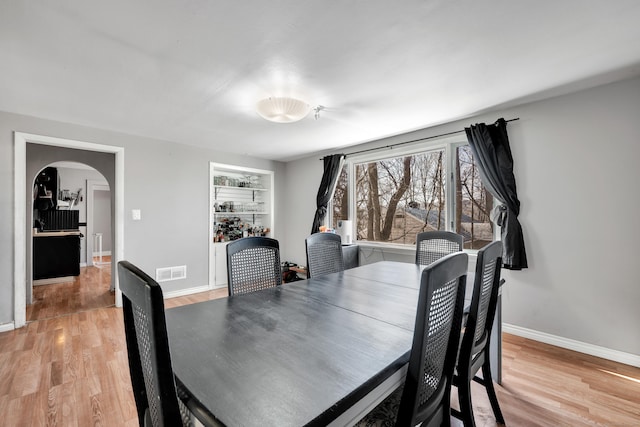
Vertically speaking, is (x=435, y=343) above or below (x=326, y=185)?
below

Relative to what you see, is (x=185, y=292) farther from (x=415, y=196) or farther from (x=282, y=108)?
(x=415, y=196)

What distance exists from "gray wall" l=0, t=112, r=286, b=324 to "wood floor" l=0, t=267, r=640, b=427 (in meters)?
1.00

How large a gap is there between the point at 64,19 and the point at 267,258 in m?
1.81

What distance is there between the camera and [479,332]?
4.85 ft

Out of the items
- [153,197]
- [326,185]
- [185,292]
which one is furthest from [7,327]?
[326,185]

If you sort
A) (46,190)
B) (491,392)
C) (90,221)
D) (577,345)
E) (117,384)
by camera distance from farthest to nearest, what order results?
1. (90,221)
2. (46,190)
3. (577,345)
4. (117,384)
5. (491,392)

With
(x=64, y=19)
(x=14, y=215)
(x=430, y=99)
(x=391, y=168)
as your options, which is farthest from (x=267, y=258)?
(x=14, y=215)

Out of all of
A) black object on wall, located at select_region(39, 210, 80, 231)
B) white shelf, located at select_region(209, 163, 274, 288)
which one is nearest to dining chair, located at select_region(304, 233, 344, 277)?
white shelf, located at select_region(209, 163, 274, 288)

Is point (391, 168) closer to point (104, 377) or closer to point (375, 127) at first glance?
point (375, 127)

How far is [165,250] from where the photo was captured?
159 inches

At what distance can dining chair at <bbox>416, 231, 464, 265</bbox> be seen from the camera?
249 centimetres

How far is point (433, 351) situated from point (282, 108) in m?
2.07

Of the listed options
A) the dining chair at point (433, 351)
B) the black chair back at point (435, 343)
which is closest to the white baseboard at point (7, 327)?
the dining chair at point (433, 351)

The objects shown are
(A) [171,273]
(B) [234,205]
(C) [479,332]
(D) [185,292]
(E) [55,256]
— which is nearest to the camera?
(C) [479,332]
